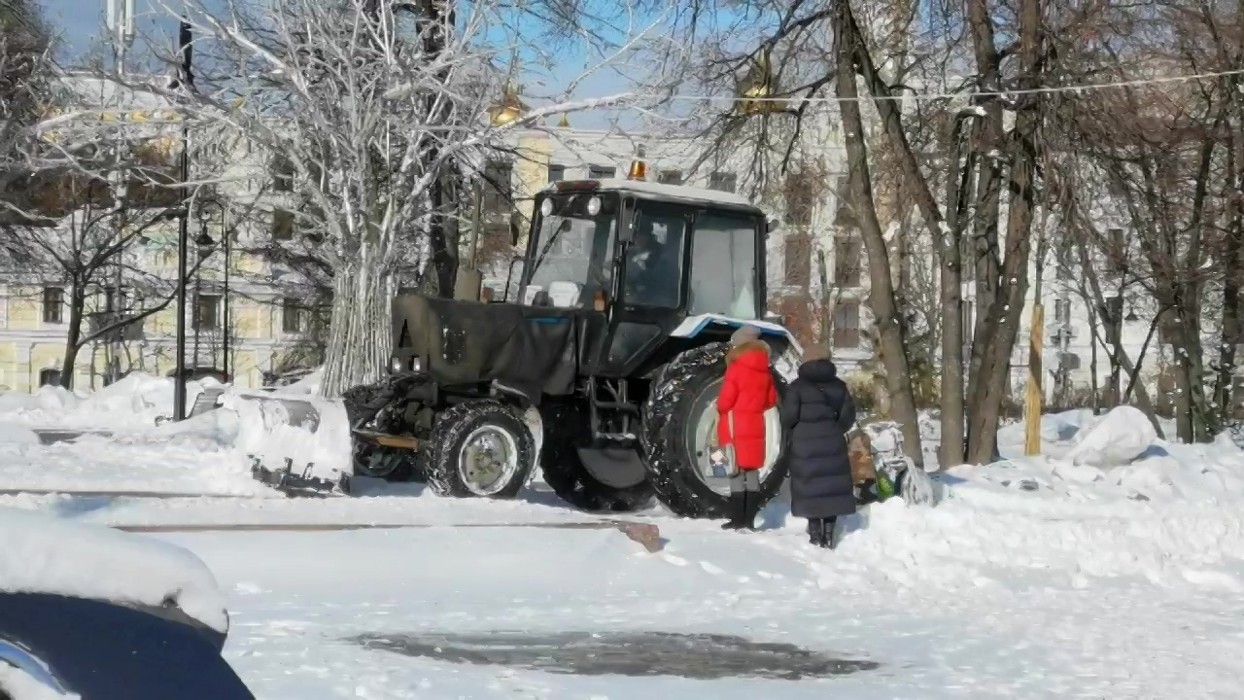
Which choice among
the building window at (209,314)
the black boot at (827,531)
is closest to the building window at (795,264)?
the building window at (209,314)

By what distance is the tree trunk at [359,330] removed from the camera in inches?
758

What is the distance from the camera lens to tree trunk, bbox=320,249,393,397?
758 inches

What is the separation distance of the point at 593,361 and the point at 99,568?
10.6m

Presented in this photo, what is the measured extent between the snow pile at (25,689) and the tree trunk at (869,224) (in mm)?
16145

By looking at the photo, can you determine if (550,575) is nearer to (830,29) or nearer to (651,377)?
(651,377)

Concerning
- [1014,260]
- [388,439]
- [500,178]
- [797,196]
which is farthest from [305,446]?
[500,178]

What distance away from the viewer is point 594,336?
14.8 meters

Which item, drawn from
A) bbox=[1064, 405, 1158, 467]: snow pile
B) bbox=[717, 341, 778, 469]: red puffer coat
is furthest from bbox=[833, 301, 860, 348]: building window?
bbox=[717, 341, 778, 469]: red puffer coat

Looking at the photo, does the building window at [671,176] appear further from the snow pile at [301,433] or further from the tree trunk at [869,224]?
the snow pile at [301,433]

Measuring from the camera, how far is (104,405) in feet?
105

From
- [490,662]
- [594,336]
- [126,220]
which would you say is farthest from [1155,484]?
[126,220]

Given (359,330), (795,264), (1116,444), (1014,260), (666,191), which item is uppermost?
(795,264)

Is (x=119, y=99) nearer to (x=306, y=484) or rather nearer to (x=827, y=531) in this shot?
(x=306, y=484)

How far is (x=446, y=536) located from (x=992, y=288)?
10.6 m
